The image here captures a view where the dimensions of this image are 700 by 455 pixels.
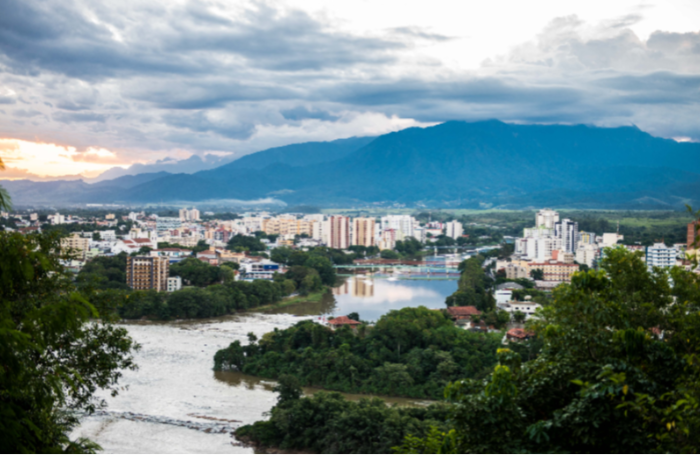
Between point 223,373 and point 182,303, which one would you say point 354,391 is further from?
point 182,303

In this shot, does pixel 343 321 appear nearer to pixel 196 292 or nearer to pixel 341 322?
pixel 341 322

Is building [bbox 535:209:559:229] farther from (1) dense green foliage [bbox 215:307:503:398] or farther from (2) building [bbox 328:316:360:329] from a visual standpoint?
(1) dense green foliage [bbox 215:307:503:398]

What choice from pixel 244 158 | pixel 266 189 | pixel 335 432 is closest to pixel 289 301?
pixel 335 432

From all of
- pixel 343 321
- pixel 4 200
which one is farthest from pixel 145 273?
pixel 4 200

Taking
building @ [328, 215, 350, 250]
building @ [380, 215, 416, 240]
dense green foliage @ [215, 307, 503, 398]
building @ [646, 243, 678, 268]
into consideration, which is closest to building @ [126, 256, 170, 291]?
dense green foliage @ [215, 307, 503, 398]

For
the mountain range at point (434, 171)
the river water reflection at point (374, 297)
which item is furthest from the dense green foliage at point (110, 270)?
the mountain range at point (434, 171)
